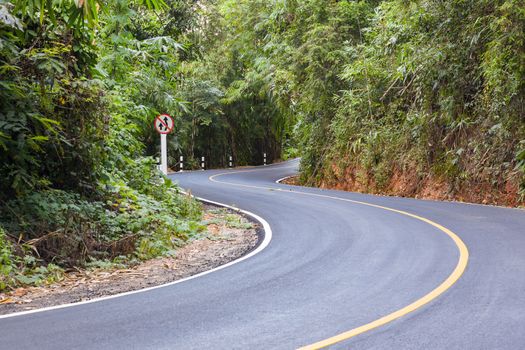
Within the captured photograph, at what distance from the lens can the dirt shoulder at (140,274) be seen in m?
7.08

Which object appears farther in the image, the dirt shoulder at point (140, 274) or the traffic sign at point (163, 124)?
the traffic sign at point (163, 124)

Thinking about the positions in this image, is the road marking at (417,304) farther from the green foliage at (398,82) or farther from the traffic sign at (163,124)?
the traffic sign at (163,124)

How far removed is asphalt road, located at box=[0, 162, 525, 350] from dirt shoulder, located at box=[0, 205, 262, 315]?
19.6 inches

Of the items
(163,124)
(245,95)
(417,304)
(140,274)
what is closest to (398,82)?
(163,124)

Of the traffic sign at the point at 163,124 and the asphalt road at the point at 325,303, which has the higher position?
the traffic sign at the point at 163,124

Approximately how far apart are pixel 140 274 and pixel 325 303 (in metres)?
3.38

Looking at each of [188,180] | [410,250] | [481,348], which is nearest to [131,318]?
[481,348]

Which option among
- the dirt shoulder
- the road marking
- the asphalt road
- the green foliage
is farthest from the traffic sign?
the road marking

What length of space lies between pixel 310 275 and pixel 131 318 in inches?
109

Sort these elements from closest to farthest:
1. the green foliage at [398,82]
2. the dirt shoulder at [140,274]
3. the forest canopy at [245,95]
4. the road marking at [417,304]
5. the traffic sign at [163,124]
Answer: the road marking at [417,304] < the dirt shoulder at [140,274] < the forest canopy at [245,95] < the green foliage at [398,82] < the traffic sign at [163,124]

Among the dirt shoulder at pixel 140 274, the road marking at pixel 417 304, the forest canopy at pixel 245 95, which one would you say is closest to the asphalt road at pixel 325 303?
the road marking at pixel 417 304

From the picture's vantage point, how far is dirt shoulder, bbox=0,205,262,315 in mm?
7078

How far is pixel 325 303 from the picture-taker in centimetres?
636

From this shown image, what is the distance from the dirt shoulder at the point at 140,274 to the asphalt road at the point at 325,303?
0.50m
